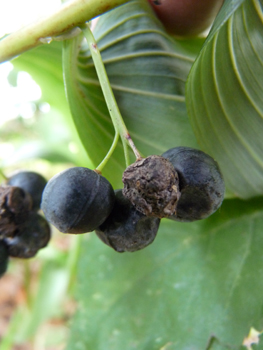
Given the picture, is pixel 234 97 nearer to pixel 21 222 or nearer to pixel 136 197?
pixel 136 197

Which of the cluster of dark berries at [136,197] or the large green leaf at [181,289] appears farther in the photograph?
the large green leaf at [181,289]

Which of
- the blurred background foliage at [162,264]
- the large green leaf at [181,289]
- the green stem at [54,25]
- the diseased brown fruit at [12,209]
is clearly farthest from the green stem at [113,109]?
the large green leaf at [181,289]

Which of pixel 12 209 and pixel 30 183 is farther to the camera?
pixel 30 183

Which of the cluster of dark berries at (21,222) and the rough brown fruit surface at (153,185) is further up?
the rough brown fruit surface at (153,185)

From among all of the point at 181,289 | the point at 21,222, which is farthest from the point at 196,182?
the point at 181,289

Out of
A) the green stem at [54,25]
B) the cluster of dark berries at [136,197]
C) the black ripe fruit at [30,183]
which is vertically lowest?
the black ripe fruit at [30,183]

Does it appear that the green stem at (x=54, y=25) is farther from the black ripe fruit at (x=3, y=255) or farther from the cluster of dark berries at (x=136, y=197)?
the black ripe fruit at (x=3, y=255)

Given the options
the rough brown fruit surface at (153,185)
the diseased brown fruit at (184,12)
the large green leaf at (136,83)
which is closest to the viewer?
the rough brown fruit surface at (153,185)

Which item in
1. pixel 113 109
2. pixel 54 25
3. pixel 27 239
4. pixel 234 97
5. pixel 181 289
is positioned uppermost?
pixel 54 25
